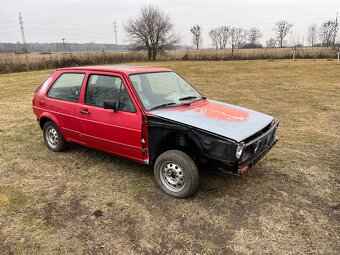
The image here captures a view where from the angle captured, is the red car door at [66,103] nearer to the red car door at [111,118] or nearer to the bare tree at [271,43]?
the red car door at [111,118]

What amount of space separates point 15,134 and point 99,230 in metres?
4.61

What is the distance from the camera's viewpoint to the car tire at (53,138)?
5246 mm

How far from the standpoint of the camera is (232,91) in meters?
12.5

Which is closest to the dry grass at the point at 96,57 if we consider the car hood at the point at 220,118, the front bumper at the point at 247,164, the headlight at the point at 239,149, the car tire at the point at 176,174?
the car hood at the point at 220,118

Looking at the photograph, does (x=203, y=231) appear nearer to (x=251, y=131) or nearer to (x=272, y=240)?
(x=272, y=240)

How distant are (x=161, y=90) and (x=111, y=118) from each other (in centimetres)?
87

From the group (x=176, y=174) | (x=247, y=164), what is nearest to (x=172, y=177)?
(x=176, y=174)

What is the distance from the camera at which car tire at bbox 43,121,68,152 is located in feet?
17.2

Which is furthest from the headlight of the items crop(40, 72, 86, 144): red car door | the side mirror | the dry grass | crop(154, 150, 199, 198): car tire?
the dry grass

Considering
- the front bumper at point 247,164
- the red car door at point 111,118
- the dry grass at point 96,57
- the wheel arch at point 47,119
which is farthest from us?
the dry grass at point 96,57

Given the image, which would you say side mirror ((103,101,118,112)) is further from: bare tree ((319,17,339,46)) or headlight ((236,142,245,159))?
bare tree ((319,17,339,46))

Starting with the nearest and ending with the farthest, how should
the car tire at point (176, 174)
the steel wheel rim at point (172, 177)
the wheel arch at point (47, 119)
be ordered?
the car tire at point (176, 174) → the steel wheel rim at point (172, 177) → the wheel arch at point (47, 119)

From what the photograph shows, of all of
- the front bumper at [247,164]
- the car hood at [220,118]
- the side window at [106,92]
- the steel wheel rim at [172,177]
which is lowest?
the steel wheel rim at [172,177]

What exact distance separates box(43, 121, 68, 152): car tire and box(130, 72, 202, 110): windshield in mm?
1965
